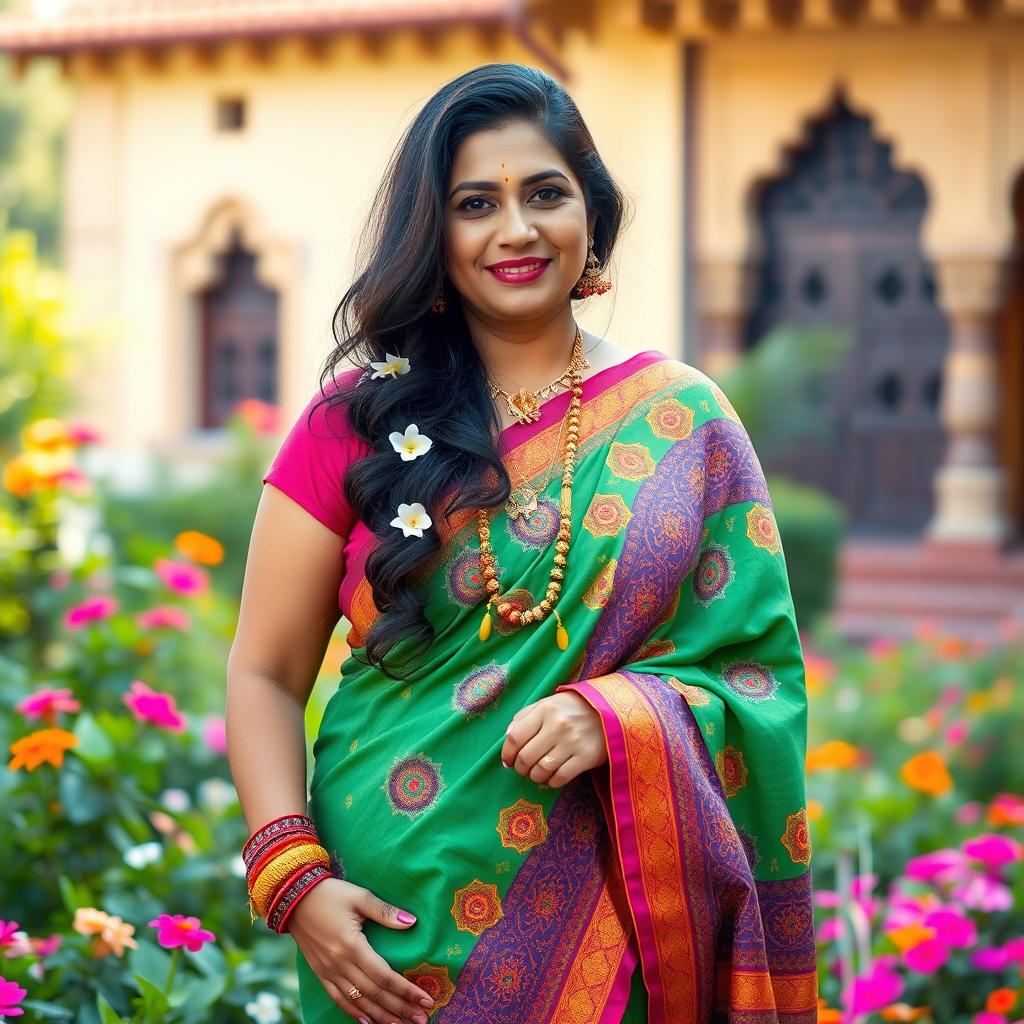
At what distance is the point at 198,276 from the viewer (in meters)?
12.8

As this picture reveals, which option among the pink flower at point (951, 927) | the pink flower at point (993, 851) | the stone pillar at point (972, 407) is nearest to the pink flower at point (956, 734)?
the pink flower at point (993, 851)

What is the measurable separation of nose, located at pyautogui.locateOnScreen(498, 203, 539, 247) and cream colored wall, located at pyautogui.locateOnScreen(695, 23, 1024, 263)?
788cm

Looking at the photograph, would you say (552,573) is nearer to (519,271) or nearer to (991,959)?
(519,271)

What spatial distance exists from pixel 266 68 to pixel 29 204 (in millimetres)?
18770

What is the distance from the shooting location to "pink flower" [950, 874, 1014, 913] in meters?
3.08

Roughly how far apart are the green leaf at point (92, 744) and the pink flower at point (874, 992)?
4.60ft

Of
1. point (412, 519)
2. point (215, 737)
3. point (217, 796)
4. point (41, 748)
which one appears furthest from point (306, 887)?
point (215, 737)

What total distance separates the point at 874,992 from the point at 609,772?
121cm

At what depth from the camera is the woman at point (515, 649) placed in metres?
1.87

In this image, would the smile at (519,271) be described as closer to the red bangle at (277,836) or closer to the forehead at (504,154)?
the forehead at (504,154)

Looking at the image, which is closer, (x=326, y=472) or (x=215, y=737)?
(x=326, y=472)

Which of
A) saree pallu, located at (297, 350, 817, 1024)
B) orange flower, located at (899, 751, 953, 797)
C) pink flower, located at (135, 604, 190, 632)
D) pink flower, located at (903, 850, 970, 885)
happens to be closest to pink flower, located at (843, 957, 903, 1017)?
pink flower, located at (903, 850, 970, 885)

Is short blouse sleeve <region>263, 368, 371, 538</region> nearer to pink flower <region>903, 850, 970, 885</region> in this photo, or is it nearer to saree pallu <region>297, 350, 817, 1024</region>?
saree pallu <region>297, 350, 817, 1024</region>

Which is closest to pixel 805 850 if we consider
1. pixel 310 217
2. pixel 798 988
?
pixel 798 988
